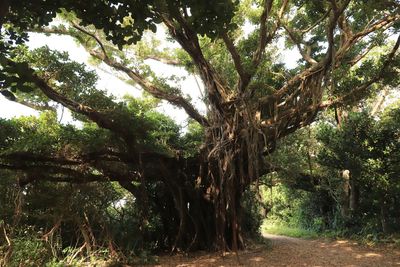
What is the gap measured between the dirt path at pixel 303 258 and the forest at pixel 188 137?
46 cm

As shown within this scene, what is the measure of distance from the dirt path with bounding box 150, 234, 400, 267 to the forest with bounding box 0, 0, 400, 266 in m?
0.46

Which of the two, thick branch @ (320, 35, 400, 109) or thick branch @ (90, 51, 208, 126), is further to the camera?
thick branch @ (90, 51, 208, 126)

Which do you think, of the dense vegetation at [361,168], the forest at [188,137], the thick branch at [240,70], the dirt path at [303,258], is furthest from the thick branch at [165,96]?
the dense vegetation at [361,168]

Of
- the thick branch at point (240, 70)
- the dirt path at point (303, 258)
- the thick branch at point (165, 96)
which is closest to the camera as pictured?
the thick branch at point (240, 70)

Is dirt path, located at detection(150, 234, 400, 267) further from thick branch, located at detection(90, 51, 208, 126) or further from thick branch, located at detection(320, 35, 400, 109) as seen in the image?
thick branch, located at detection(320, 35, 400, 109)

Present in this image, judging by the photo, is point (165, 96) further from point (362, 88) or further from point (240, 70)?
point (362, 88)

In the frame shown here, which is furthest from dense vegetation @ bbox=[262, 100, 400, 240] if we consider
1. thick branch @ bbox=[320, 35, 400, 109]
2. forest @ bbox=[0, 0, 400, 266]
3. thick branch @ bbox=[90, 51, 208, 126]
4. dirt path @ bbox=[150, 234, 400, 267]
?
thick branch @ bbox=[90, 51, 208, 126]

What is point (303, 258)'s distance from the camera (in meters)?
7.13

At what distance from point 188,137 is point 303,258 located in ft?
12.3

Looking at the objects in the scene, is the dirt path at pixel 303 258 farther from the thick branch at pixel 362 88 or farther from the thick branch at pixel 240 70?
the thick branch at pixel 240 70

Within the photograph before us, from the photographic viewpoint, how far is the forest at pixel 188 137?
251 inches

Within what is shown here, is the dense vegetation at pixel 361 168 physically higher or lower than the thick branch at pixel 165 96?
lower

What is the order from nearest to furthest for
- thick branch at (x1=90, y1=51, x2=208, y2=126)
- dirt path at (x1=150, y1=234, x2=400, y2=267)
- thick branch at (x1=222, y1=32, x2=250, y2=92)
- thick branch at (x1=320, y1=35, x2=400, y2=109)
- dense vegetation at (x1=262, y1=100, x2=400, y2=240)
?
1. thick branch at (x1=222, y1=32, x2=250, y2=92)
2. dirt path at (x1=150, y1=234, x2=400, y2=267)
3. thick branch at (x1=320, y1=35, x2=400, y2=109)
4. thick branch at (x1=90, y1=51, x2=208, y2=126)
5. dense vegetation at (x1=262, y1=100, x2=400, y2=240)

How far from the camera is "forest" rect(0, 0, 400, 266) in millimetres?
6379
